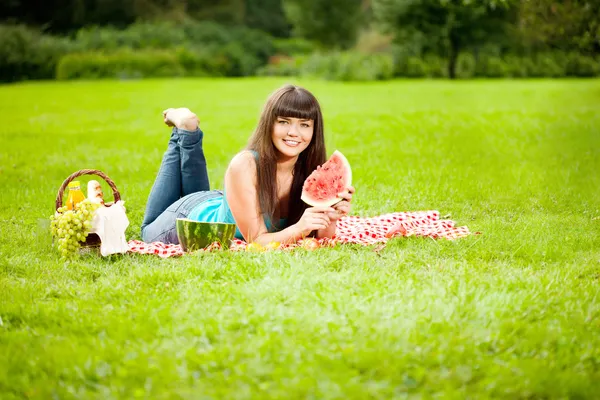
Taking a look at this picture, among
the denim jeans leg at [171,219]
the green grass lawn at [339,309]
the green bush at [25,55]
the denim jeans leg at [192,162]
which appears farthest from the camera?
the green bush at [25,55]

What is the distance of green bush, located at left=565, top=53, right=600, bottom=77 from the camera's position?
26906 mm

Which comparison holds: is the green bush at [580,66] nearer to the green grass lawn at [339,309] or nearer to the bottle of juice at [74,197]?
the green grass lawn at [339,309]

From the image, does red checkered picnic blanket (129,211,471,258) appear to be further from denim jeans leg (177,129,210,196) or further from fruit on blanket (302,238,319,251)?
denim jeans leg (177,129,210,196)

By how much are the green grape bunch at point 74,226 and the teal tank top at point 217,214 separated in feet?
2.54

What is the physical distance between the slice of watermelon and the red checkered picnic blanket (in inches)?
12.6

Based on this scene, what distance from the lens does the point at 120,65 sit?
25.6 meters

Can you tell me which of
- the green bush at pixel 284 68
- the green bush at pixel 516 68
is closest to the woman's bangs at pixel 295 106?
the green bush at pixel 284 68

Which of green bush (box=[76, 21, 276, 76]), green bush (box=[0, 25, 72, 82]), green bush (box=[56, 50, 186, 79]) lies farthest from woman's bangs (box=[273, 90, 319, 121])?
green bush (box=[76, 21, 276, 76])

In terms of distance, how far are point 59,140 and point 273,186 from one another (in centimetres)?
684

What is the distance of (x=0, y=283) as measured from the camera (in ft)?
14.0

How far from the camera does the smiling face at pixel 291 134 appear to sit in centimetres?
479

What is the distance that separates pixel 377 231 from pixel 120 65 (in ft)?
71.5

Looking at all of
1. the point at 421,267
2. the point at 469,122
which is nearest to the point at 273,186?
the point at 421,267

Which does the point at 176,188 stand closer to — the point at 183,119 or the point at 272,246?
the point at 183,119
